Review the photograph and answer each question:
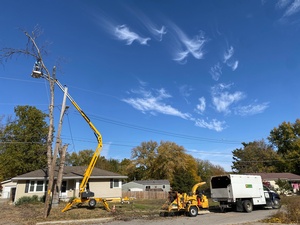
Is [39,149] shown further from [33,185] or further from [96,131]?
[96,131]

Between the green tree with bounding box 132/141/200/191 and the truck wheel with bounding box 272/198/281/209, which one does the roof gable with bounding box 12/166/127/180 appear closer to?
the truck wheel with bounding box 272/198/281/209

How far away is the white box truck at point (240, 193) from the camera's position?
18703 mm

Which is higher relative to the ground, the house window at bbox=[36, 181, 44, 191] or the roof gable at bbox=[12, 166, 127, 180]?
the roof gable at bbox=[12, 166, 127, 180]

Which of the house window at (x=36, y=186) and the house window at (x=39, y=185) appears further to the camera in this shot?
the house window at (x=39, y=185)

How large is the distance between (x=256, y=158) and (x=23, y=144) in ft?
183

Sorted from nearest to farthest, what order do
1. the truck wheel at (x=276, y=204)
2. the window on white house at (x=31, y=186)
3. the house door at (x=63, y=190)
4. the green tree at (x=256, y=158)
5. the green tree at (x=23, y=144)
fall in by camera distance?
the truck wheel at (x=276, y=204)
the window on white house at (x=31, y=186)
the house door at (x=63, y=190)
the green tree at (x=23, y=144)
the green tree at (x=256, y=158)

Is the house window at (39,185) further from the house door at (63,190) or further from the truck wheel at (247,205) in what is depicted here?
the truck wheel at (247,205)

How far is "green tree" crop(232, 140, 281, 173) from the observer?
62.6 metres

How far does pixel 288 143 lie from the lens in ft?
203

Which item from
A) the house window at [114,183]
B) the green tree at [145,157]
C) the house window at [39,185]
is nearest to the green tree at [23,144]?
the house window at [39,185]

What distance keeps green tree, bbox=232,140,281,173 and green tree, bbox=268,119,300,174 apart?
1.88 meters

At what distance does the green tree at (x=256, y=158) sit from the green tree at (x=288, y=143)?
188 centimetres

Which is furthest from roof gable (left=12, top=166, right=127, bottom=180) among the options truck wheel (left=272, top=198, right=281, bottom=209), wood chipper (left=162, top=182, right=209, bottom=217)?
truck wheel (left=272, top=198, right=281, bottom=209)

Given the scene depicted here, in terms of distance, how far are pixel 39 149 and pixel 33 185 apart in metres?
14.2
